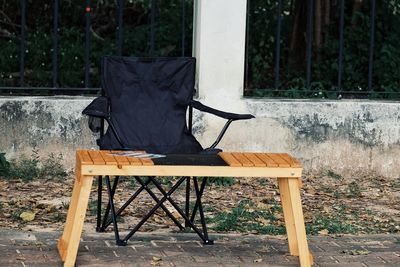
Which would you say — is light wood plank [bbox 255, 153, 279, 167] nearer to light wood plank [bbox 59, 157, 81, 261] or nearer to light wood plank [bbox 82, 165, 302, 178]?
Answer: light wood plank [bbox 82, 165, 302, 178]

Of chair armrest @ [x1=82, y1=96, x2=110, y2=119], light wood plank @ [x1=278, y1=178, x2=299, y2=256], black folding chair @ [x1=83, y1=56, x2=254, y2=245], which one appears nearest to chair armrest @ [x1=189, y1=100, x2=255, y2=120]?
black folding chair @ [x1=83, y1=56, x2=254, y2=245]

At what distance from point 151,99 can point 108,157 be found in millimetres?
1307

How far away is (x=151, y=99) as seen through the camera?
7152mm

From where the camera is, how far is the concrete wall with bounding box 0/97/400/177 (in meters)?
8.54

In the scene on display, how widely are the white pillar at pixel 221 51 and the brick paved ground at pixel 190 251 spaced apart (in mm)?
2264

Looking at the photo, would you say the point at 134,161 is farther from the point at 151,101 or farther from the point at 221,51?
the point at 221,51

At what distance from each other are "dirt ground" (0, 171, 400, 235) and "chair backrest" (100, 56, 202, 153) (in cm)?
52

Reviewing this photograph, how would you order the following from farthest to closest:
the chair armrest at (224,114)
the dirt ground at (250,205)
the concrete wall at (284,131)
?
the concrete wall at (284,131), the dirt ground at (250,205), the chair armrest at (224,114)

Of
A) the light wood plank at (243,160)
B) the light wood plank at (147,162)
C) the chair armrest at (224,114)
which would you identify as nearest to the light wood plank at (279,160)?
the light wood plank at (243,160)

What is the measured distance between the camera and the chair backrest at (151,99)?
7.02 m

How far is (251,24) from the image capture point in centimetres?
1125

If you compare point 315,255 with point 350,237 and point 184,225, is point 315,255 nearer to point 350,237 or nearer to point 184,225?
point 350,237

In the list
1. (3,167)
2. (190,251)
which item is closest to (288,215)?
(190,251)

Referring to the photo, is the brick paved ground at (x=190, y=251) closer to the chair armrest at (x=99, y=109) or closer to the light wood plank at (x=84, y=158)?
the light wood plank at (x=84, y=158)
